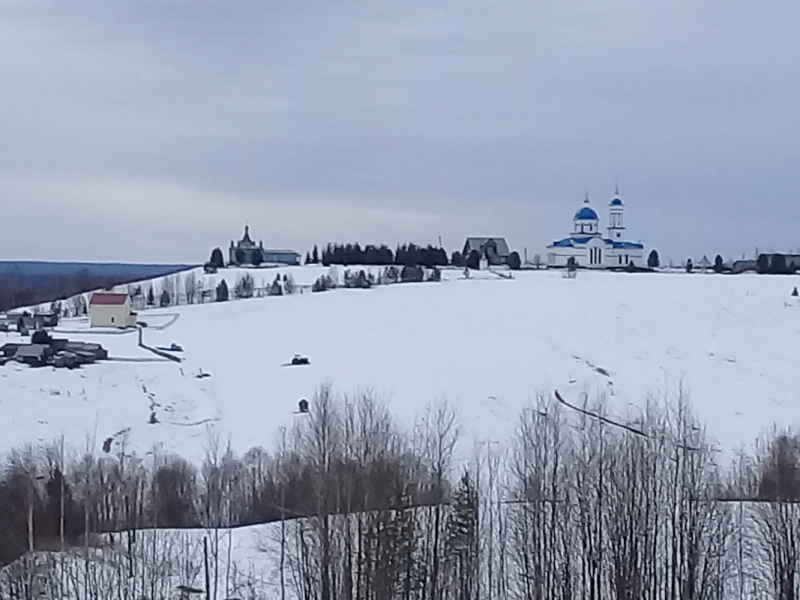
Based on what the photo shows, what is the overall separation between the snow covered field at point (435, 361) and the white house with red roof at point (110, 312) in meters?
2.01

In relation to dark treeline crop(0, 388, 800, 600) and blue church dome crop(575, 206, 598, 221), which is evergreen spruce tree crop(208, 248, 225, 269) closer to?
blue church dome crop(575, 206, 598, 221)

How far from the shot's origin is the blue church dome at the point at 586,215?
301 ft

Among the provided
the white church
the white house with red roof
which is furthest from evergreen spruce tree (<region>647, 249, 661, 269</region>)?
the white house with red roof

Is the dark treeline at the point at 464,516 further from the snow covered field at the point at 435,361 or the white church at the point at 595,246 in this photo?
the white church at the point at 595,246

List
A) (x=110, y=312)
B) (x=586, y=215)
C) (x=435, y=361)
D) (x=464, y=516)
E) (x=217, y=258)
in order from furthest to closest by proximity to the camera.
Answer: (x=586, y=215), (x=217, y=258), (x=110, y=312), (x=435, y=361), (x=464, y=516)

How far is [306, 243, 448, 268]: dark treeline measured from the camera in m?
75.6

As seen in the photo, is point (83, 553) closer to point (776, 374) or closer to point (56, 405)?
point (56, 405)

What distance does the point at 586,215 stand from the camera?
9169 cm

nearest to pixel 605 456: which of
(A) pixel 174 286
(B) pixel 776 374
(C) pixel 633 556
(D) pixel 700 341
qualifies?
(C) pixel 633 556

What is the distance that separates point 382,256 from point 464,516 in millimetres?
58662

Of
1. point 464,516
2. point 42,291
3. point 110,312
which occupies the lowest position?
point 464,516

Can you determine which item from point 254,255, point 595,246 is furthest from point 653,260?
point 254,255

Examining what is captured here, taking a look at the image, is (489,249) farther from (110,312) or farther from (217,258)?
(110,312)

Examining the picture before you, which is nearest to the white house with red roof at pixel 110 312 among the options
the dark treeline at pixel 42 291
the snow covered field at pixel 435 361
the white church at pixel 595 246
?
the snow covered field at pixel 435 361
